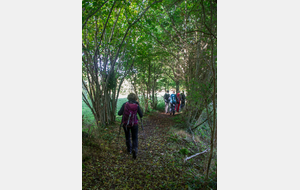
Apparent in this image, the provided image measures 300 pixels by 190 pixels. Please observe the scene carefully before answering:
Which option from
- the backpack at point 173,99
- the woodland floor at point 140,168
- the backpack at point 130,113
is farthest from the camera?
the backpack at point 173,99

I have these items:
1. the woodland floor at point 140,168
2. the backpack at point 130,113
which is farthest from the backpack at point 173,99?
the backpack at point 130,113

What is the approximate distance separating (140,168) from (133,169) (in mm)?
142

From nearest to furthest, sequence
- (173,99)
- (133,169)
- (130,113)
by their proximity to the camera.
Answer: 1. (133,169)
2. (130,113)
3. (173,99)

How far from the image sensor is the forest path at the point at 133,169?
7.11 feet

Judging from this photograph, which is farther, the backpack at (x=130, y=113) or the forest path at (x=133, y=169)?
the backpack at (x=130, y=113)

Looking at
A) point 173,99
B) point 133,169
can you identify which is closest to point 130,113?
point 133,169

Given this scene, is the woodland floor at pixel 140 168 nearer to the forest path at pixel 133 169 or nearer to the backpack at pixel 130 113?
the forest path at pixel 133 169

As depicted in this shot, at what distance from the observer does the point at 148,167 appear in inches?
109

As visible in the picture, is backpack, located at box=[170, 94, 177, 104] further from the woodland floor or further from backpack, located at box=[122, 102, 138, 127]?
backpack, located at box=[122, 102, 138, 127]

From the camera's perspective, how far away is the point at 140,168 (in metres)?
2.70

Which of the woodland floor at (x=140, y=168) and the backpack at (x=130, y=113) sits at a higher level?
the backpack at (x=130, y=113)

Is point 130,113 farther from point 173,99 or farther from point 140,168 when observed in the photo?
point 173,99

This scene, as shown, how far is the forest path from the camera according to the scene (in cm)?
217
